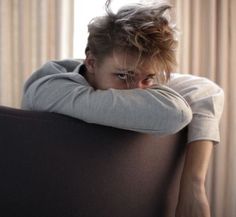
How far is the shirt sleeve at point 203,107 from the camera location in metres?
0.90

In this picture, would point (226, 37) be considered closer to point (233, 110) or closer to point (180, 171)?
point (233, 110)

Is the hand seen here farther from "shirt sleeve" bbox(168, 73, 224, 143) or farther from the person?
"shirt sleeve" bbox(168, 73, 224, 143)

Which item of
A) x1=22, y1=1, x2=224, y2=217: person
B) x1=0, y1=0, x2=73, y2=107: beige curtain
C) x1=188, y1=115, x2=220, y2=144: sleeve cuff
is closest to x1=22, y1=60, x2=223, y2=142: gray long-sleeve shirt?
x1=22, y1=1, x2=224, y2=217: person

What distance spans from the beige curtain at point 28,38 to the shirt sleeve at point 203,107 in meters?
1.04

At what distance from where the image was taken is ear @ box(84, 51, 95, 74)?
2.97 ft

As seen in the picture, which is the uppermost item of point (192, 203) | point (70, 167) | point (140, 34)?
point (140, 34)

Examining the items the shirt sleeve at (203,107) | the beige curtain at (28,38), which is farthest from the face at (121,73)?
the beige curtain at (28,38)

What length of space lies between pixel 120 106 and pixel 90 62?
245mm

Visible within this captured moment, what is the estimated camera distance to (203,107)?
917 millimetres

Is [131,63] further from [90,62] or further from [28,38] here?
[28,38]

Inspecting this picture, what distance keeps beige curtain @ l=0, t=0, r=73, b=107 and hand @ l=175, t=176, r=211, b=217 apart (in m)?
1.17

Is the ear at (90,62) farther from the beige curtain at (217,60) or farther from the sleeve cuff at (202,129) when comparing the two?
the beige curtain at (217,60)

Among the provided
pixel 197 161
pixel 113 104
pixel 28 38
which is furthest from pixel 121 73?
pixel 28 38

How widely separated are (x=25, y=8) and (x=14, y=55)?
0.23 meters
